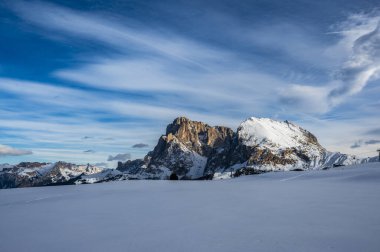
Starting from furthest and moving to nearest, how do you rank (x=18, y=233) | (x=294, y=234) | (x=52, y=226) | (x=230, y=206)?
(x=230, y=206), (x=52, y=226), (x=18, y=233), (x=294, y=234)

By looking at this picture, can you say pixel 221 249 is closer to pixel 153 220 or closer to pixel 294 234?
pixel 294 234

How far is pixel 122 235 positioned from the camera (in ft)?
31.2

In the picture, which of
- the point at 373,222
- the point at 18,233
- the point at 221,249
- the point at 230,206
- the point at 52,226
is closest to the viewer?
the point at 221,249

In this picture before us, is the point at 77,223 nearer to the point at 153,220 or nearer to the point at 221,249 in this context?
the point at 153,220

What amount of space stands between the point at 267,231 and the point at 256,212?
3352 millimetres

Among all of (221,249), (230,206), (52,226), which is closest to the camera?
(221,249)

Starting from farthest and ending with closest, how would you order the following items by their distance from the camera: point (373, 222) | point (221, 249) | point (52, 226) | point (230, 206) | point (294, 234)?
point (230, 206)
point (52, 226)
point (373, 222)
point (294, 234)
point (221, 249)

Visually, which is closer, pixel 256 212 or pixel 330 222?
pixel 330 222

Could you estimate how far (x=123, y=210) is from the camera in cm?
1489

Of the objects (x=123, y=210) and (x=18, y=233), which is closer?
(x=18, y=233)

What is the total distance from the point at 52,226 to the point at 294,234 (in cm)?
834

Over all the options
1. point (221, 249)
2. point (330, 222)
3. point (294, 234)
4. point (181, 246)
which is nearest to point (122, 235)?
point (181, 246)

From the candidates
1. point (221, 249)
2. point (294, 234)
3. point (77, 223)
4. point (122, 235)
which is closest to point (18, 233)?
point (77, 223)

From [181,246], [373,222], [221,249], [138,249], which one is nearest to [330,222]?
[373,222]
